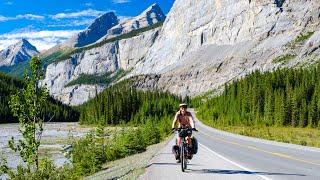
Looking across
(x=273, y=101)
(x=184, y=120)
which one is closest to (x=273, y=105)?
(x=273, y=101)

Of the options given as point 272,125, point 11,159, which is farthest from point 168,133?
point 272,125

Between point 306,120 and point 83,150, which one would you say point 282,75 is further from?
point 83,150

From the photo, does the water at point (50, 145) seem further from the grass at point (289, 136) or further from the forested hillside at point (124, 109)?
the forested hillside at point (124, 109)

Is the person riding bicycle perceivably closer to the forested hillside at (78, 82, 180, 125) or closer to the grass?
the grass

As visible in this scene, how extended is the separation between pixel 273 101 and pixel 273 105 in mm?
1690

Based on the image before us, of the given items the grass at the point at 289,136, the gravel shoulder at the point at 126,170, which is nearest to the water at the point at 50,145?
the gravel shoulder at the point at 126,170

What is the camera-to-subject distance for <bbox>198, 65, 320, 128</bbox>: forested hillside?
341 ft

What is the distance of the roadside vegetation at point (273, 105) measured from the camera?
101 meters

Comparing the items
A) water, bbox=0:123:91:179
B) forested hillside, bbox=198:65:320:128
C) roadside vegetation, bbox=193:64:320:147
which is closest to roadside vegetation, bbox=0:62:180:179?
water, bbox=0:123:91:179

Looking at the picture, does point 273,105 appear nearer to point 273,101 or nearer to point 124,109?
point 273,101

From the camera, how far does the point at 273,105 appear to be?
116 m

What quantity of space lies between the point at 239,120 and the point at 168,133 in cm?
5231

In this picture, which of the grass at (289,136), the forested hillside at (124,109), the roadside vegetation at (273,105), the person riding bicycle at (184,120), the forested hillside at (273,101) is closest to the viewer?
the person riding bicycle at (184,120)

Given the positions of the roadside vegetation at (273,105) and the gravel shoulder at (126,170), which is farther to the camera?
the roadside vegetation at (273,105)
